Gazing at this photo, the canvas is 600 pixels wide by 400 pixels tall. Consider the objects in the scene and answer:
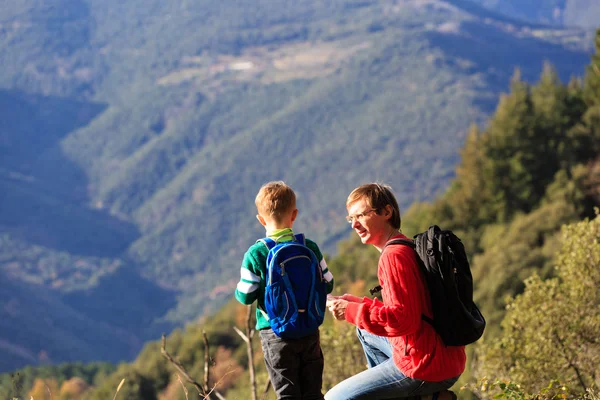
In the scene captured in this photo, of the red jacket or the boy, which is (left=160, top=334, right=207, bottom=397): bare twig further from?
the red jacket

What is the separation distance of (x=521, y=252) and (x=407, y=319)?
42.4m

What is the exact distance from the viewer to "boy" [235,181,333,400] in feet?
20.7

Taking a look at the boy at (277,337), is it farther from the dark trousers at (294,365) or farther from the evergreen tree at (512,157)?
the evergreen tree at (512,157)

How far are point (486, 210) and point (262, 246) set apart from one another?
195ft

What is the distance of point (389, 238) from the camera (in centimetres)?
607

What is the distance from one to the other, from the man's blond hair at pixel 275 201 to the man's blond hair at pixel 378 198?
1.73 feet

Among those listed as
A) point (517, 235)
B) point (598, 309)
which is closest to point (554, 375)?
point (598, 309)

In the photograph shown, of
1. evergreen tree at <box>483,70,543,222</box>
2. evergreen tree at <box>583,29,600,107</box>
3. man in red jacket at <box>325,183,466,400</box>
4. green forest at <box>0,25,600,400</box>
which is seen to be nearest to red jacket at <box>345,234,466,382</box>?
man in red jacket at <box>325,183,466,400</box>

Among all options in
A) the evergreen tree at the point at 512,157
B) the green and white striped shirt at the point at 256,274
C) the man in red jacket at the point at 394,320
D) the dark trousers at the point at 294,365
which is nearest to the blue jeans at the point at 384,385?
the man in red jacket at the point at 394,320

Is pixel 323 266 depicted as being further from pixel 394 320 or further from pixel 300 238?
pixel 394 320

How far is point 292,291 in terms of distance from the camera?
6.28m

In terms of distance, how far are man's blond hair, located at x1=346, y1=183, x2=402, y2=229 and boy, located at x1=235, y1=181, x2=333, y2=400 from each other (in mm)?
577

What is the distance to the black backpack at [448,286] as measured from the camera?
223 inches

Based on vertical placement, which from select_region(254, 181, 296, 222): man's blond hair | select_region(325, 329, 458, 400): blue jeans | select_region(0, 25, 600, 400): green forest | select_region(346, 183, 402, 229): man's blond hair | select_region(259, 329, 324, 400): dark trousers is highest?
select_region(0, 25, 600, 400): green forest
